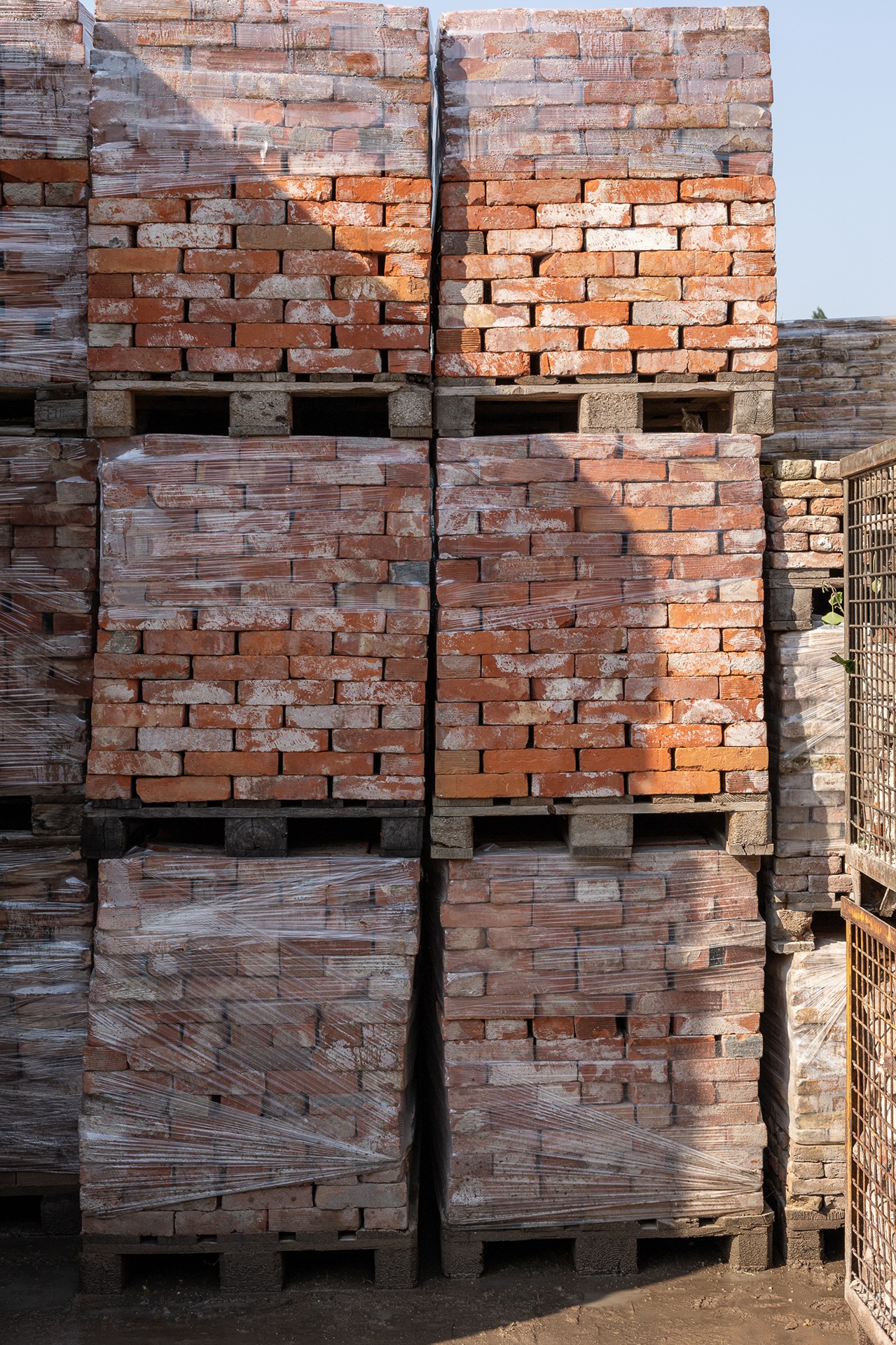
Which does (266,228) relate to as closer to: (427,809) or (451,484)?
(451,484)

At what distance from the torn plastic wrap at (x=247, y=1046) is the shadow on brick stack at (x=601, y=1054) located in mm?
275

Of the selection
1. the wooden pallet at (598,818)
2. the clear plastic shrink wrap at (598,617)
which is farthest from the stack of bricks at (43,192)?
the wooden pallet at (598,818)

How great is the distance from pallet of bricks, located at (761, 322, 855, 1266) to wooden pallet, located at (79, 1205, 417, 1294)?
1.65 meters

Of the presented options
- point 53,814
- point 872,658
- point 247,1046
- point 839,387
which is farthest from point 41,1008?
point 839,387

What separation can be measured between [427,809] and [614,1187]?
5.65 ft

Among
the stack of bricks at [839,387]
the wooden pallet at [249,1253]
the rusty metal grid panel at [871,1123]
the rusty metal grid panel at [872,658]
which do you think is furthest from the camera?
the stack of bricks at [839,387]

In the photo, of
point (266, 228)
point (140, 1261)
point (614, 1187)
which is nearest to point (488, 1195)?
point (614, 1187)

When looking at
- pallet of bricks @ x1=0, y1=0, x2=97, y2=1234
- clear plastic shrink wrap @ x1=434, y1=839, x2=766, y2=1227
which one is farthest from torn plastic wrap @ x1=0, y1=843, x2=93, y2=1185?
clear plastic shrink wrap @ x1=434, y1=839, x2=766, y2=1227

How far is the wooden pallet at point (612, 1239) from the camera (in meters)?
4.02

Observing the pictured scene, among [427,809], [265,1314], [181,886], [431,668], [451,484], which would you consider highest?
[451,484]

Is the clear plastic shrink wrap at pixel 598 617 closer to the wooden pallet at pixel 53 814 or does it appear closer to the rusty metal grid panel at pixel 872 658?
the rusty metal grid panel at pixel 872 658

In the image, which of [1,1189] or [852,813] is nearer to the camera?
[852,813]

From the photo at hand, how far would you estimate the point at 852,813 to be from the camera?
3855 millimetres

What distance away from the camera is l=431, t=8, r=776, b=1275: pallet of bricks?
4.00m
